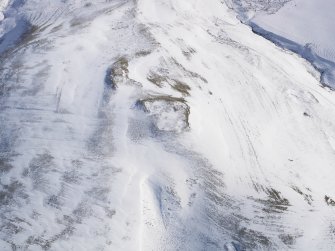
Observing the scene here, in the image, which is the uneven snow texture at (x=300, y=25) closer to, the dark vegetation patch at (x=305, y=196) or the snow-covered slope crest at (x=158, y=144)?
the snow-covered slope crest at (x=158, y=144)

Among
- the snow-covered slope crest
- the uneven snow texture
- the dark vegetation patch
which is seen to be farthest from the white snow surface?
the dark vegetation patch

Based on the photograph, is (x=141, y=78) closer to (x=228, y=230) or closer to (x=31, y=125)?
(x=31, y=125)

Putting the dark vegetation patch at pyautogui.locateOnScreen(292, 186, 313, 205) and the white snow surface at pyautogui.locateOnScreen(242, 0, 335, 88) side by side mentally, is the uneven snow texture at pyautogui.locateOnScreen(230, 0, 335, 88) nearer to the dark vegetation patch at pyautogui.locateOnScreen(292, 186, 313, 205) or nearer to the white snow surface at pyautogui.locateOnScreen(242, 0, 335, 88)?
the white snow surface at pyautogui.locateOnScreen(242, 0, 335, 88)

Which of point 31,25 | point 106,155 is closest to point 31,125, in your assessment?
point 106,155

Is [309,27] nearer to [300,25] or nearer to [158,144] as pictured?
[300,25]

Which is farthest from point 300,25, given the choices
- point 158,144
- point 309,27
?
point 158,144

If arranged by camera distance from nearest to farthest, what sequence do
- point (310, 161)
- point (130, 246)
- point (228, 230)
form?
1. point (130, 246)
2. point (228, 230)
3. point (310, 161)

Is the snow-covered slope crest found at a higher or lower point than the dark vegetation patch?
higher

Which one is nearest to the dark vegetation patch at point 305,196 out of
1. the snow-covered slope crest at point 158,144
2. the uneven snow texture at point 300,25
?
the snow-covered slope crest at point 158,144
